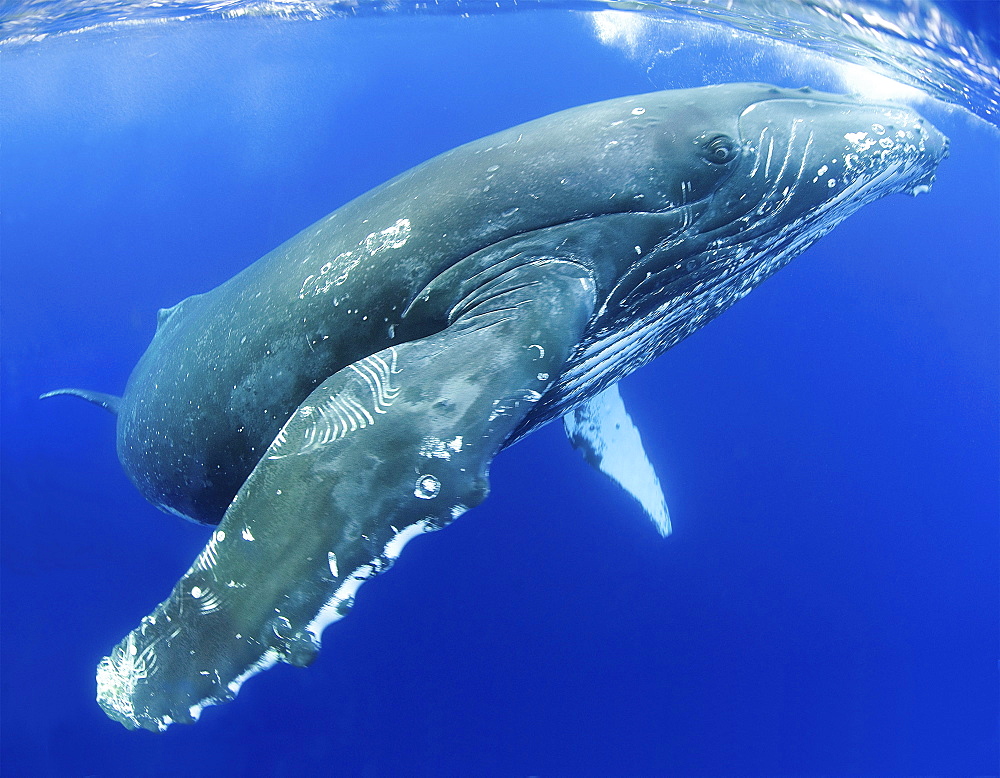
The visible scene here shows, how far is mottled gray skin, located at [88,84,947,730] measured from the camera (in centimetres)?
309

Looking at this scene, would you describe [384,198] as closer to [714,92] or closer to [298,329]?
[298,329]

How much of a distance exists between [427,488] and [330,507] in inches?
19.6

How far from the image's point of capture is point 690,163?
4531 millimetres

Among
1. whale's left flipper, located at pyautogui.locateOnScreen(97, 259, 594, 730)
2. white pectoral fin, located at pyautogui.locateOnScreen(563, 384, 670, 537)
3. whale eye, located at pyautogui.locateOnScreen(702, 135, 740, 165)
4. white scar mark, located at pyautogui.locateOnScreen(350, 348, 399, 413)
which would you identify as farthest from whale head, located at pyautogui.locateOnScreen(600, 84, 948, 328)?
white pectoral fin, located at pyautogui.locateOnScreen(563, 384, 670, 537)

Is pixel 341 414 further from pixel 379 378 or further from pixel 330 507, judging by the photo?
pixel 330 507

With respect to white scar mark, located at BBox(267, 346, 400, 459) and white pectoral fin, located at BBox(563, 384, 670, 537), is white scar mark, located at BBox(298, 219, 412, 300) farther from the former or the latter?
white pectoral fin, located at BBox(563, 384, 670, 537)

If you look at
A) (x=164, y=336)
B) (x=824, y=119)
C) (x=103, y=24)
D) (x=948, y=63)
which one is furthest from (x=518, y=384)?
(x=103, y=24)

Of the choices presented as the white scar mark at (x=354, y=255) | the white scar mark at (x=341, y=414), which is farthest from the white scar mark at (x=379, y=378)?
the white scar mark at (x=354, y=255)

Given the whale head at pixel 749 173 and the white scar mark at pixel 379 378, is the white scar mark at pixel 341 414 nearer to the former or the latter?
the white scar mark at pixel 379 378

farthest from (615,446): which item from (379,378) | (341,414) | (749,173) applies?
(341,414)

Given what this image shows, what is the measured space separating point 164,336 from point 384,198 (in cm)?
345

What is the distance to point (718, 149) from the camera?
4.52m

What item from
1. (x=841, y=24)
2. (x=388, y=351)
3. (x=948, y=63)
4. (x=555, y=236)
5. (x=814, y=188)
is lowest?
(x=388, y=351)

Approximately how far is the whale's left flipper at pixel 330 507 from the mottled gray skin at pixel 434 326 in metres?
0.01
